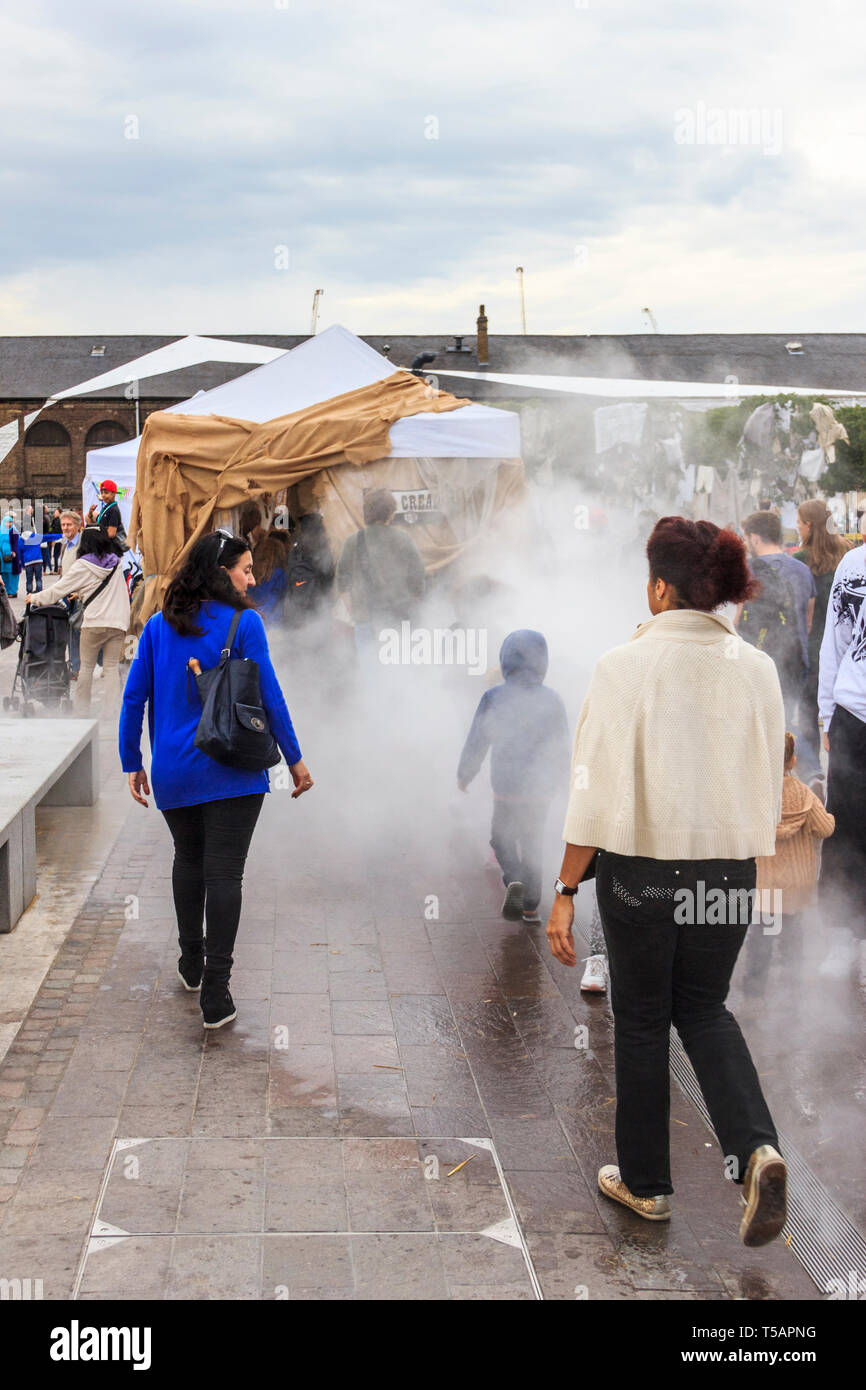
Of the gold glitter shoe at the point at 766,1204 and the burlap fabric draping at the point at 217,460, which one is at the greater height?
the burlap fabric draping at the point at 217,460

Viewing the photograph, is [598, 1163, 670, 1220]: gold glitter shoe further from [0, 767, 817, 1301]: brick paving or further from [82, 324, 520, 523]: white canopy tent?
[82, 324, 520, 523]: white canopy tent

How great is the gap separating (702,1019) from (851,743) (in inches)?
93.4

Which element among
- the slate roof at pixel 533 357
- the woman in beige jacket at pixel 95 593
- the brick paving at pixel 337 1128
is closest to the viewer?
the brick paving at pixel 337 1128

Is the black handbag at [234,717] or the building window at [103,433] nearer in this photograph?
the black handbag at [234,717]

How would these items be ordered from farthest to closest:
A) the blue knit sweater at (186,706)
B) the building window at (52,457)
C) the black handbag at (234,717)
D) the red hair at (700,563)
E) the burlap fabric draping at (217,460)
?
the building window at (52,457) → the burlap fabric draping at (217,460) → the blue knit sweater at (186,706) → the black handbag at (234,717) → the red hair at (700,563)

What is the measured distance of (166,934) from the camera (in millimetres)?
5703

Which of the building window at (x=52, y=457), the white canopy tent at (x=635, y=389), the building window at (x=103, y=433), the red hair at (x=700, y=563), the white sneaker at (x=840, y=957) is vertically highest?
the building window at (x=103, y=433)

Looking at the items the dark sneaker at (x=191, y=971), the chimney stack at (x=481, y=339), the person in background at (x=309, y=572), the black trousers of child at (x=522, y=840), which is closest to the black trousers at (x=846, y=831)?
the black trousers of child at (x=522, y=840)

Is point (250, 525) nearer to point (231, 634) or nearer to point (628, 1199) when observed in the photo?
point (231, 634)

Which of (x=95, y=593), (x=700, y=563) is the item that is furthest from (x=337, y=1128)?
(x=95, y=593)

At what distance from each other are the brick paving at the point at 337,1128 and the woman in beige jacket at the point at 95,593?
523 cm

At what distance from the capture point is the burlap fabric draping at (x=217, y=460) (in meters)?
9.49

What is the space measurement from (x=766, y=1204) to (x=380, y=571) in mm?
6493

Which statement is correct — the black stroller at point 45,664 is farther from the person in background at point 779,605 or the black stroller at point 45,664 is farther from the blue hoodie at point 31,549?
the blue hoodie at point 31,549
